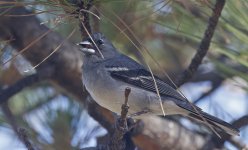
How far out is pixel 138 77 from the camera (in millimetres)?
3312

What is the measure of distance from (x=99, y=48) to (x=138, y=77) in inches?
10.5

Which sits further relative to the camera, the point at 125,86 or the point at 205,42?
the point at 125,86

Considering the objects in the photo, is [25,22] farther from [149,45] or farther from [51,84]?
[149,45]

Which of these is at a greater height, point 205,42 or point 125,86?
point 205,42

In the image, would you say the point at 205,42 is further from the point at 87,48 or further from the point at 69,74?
the point at 69,74

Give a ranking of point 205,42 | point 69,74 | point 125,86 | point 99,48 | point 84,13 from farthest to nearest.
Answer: point 69,74, point 99,48, point 125,86, point 205,42, point 84,13

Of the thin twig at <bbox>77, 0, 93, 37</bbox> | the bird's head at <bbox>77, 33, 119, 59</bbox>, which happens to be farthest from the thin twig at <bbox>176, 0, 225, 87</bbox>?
the thin twig at <bbox>77, 0, 93, 37</bbox>

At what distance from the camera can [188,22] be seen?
3.23 m

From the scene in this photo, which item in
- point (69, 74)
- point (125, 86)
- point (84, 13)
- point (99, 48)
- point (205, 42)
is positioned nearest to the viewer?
point (84, 13)

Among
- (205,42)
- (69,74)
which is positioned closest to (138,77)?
(69,74)

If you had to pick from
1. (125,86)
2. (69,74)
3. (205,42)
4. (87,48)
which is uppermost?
(205,42)

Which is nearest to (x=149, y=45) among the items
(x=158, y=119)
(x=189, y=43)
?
(x=189, y=43)

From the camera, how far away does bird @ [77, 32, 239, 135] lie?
10.2 ft

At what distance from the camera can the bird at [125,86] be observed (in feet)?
10.2
